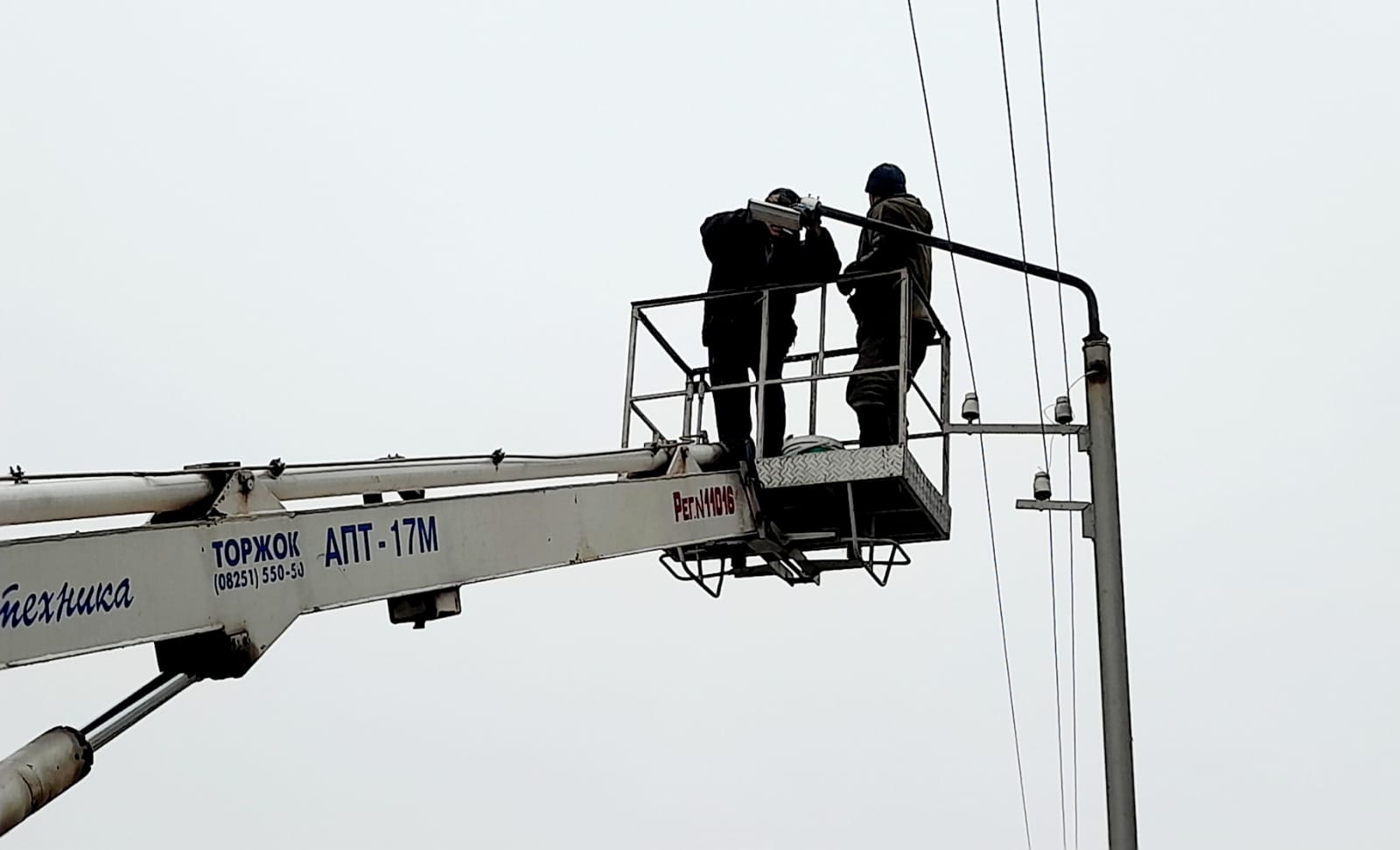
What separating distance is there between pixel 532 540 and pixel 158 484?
1.98 m

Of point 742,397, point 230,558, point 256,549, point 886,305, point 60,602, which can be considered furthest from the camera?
point 742,397

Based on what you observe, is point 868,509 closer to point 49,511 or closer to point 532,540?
point 532,540

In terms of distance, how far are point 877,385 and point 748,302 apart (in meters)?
1.17

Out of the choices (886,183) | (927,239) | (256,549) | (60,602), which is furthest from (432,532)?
(886,183)

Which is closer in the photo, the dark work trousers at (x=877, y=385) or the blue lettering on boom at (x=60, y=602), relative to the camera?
the blue lettering on boom at (x=60, y=602)

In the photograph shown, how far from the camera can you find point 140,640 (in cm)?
473

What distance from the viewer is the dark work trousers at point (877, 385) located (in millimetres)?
9539

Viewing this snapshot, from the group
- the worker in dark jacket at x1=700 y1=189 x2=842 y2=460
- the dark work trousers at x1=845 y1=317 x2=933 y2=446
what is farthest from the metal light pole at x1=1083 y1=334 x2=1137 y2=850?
the worker in dark jacket at x1=700 y1=189 x2=842 y2=460

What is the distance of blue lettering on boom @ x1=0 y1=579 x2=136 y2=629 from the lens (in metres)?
4.30

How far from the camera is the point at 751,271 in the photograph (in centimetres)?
1030

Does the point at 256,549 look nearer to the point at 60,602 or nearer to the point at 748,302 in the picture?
the point at 60,602

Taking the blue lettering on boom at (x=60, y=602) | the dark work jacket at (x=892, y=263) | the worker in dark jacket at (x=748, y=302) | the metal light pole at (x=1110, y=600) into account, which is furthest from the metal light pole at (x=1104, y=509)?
the blue lettering on boom at (x=60, y=602)

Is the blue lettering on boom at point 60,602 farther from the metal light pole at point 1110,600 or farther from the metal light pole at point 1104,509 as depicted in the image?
the metal light pole at point 1110,600

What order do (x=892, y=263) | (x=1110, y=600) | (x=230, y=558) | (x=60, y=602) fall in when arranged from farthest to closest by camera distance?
(x=892, y=263), (x=1110, y=600), (x=230, y=558), (x=60, y=602)
